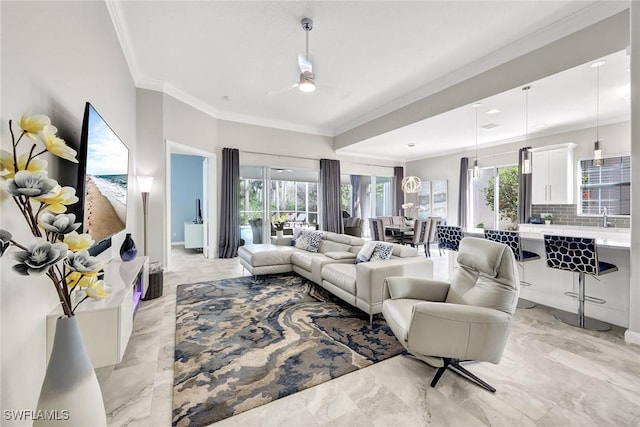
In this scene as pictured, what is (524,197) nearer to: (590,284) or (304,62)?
(590,284)

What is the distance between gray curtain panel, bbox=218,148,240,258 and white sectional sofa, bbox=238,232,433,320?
1.68 m

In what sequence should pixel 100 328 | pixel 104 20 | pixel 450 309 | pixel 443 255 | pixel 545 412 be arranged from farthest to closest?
pixel 443 255 < pixel 104 20 < pixel 450 309 < pixel 545 412 < pixel 100 328

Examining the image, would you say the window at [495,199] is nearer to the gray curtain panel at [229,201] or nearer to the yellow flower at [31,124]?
the gray curtain panel at [229,201]

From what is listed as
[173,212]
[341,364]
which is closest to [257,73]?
[341,364]

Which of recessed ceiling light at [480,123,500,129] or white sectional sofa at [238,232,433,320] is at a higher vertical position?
recessed ceiling light at [480,123,500,129]

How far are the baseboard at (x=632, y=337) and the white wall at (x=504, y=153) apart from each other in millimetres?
4243

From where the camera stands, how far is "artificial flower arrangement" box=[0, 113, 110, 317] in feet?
2.99

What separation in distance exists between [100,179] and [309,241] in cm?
309

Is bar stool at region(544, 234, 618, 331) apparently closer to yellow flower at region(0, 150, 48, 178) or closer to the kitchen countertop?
the kitchen countertop

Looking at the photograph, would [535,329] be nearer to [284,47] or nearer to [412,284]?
[412,284]

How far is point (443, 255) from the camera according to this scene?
6.89 m

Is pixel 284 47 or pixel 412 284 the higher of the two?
pixel 284 47

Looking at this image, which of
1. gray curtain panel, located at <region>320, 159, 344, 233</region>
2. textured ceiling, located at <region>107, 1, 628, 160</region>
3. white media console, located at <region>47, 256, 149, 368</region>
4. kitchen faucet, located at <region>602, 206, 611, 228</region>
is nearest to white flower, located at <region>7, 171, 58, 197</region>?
white media console, located at <region>47, 256, 149, 368</region>

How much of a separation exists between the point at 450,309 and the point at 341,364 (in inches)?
37.3
